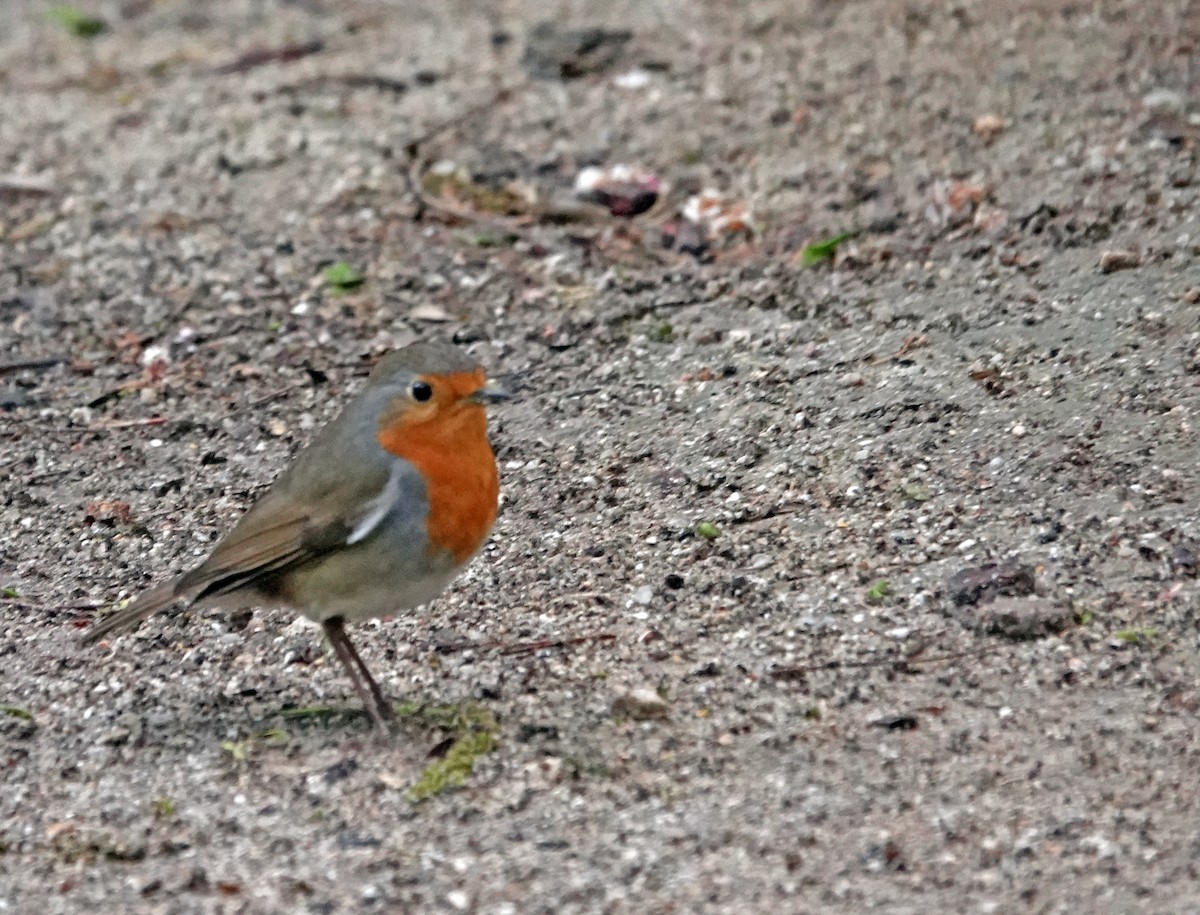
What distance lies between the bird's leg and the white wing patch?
23 centimetres

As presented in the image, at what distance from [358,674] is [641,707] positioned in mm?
680

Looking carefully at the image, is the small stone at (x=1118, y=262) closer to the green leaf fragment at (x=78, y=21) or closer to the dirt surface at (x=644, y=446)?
the dirt surface at (x=644, y=446)

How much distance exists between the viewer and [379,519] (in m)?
4.22

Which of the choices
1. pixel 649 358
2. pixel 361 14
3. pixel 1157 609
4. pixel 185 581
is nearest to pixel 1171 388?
pixel 1157 609

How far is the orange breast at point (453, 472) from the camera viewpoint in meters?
4.20

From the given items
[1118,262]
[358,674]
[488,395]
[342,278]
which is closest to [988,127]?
[1118,262]

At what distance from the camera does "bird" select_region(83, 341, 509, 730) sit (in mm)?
4207

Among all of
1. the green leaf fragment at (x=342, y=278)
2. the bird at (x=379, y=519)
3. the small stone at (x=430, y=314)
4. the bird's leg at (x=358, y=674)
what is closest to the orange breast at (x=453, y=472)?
the bird at (x=379, y=519)

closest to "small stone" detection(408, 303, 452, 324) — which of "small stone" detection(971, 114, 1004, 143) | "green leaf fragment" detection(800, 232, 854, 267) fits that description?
"green leaf fragment" detection(800, 232, 854, 267)

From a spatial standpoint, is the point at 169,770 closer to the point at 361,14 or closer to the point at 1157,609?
the point at 1157,609

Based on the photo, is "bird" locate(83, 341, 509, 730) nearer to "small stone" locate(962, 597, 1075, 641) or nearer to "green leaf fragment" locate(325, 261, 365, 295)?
"small stone" locate(962, 597, 1075, 641)

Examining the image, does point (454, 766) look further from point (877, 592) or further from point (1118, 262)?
point (1118, 262)

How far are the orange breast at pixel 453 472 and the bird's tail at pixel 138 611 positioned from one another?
609 mm

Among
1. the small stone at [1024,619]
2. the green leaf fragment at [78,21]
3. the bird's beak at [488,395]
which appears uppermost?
the bird's beak at [488,395]
